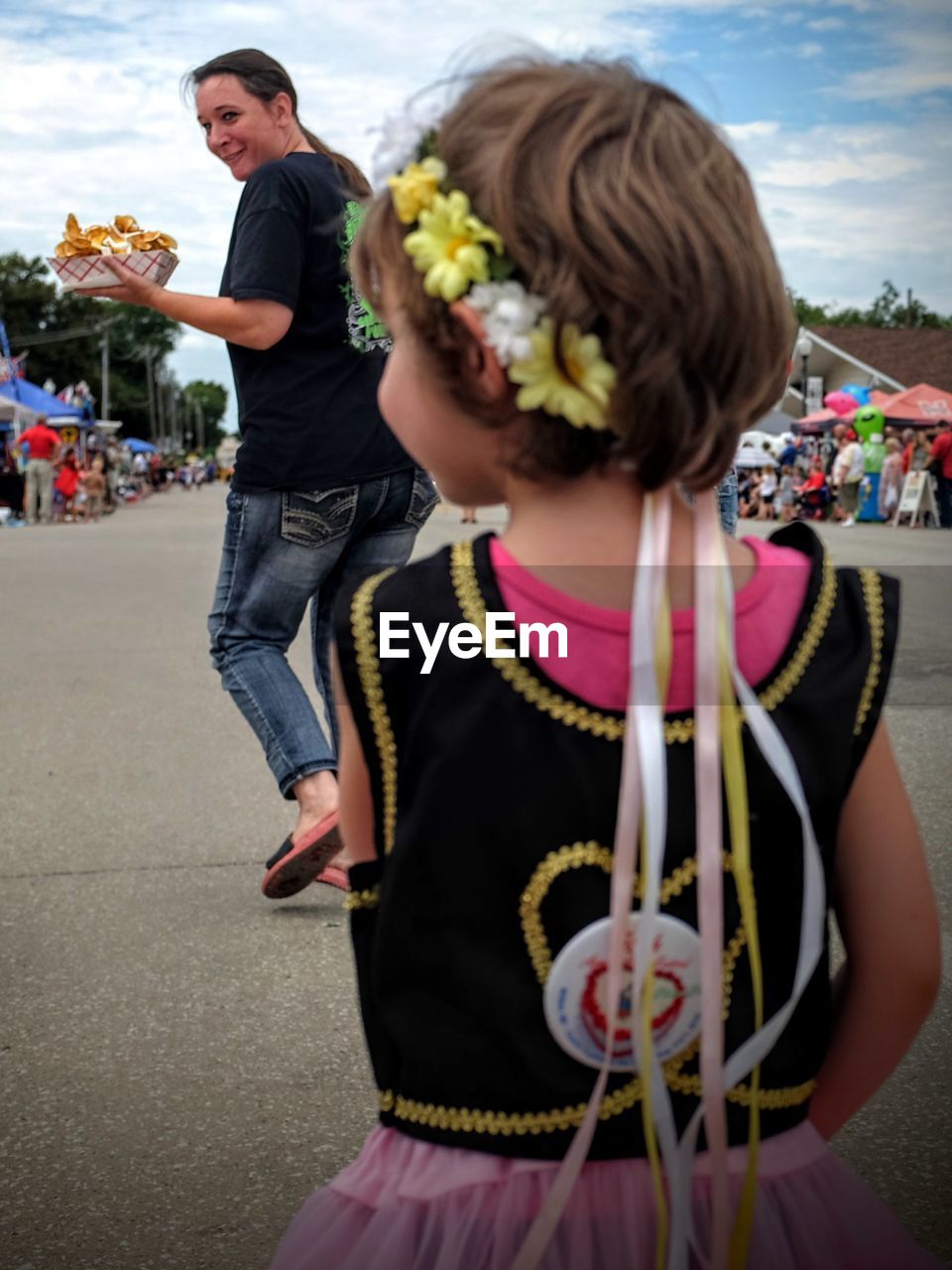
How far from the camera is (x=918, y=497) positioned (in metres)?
24.1

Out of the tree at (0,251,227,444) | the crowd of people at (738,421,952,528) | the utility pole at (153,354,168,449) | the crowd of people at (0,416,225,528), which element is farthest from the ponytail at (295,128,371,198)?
the utility pole at (153,354,168,449)

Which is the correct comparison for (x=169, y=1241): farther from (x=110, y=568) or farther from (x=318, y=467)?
(x=110, y=568)

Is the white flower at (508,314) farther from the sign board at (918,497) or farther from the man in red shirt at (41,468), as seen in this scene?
the man in red shirt at (41,468)

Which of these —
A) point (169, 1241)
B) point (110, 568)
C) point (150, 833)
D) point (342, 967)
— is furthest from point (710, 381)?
point (110, 568)

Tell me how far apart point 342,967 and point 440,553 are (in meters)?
2.13

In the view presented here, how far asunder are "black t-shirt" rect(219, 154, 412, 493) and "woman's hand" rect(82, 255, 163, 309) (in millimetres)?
164

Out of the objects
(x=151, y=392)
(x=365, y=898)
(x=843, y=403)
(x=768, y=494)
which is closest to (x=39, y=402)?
(x=768, y=494)

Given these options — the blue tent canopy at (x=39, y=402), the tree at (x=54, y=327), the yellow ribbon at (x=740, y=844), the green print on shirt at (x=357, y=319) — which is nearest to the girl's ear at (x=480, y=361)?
the yellow ribbon at (x=740, y=844)

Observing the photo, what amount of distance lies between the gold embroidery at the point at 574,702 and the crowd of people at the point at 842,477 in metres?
21.3

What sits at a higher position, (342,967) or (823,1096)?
(823,1096)

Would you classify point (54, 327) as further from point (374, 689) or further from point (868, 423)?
point (374, 689)

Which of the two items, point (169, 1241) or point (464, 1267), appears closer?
point (464, 1267)

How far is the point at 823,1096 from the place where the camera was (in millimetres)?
1399

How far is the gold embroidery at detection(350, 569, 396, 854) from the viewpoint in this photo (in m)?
1.26
